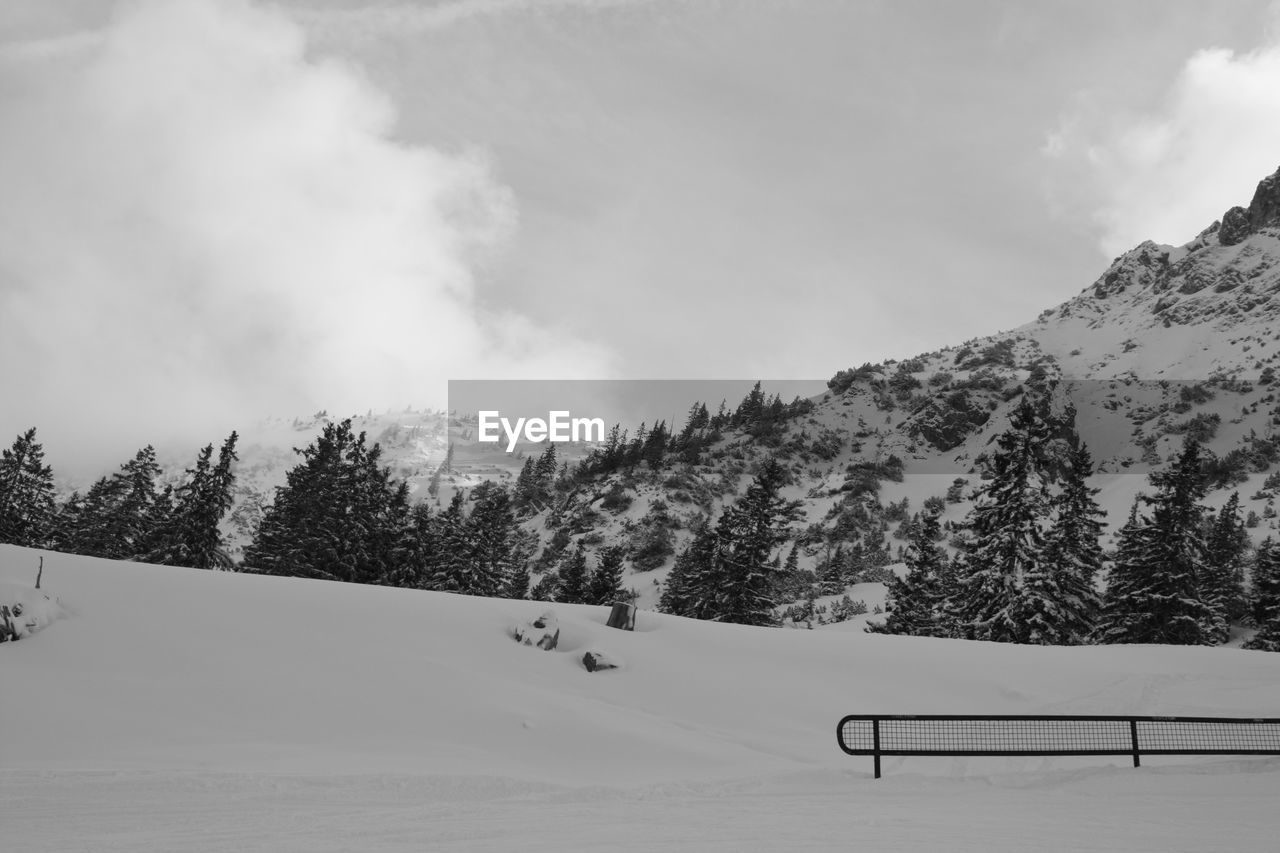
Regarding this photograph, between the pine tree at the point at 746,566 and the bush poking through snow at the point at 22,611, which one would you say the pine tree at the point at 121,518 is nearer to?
the pine tree at the point at 746,566

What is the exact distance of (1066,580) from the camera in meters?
31.4

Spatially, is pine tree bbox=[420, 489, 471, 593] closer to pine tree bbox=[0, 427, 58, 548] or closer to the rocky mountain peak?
pine tree bbox=[0, 427, 58, 548]

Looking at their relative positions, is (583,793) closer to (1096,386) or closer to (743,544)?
(743,544)

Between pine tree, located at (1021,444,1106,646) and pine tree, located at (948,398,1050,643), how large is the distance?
290 mm

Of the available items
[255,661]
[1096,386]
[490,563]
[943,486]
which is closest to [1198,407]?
[1096,386]

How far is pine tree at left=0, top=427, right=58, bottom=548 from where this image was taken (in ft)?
155

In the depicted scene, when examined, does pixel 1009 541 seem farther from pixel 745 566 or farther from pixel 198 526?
pixel 198 526

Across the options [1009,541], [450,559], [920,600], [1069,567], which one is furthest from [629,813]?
[450,559]

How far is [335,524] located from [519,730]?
2976 centimetres

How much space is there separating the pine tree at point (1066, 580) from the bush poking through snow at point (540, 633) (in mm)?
21097

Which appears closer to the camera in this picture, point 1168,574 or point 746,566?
point 1168,574

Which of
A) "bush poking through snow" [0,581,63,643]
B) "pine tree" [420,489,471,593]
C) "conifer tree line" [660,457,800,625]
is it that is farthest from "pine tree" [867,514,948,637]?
"bush poking through snow" [0,581,63,643]

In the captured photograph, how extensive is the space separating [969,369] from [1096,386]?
21846mm

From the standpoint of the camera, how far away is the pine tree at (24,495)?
47156 mm
